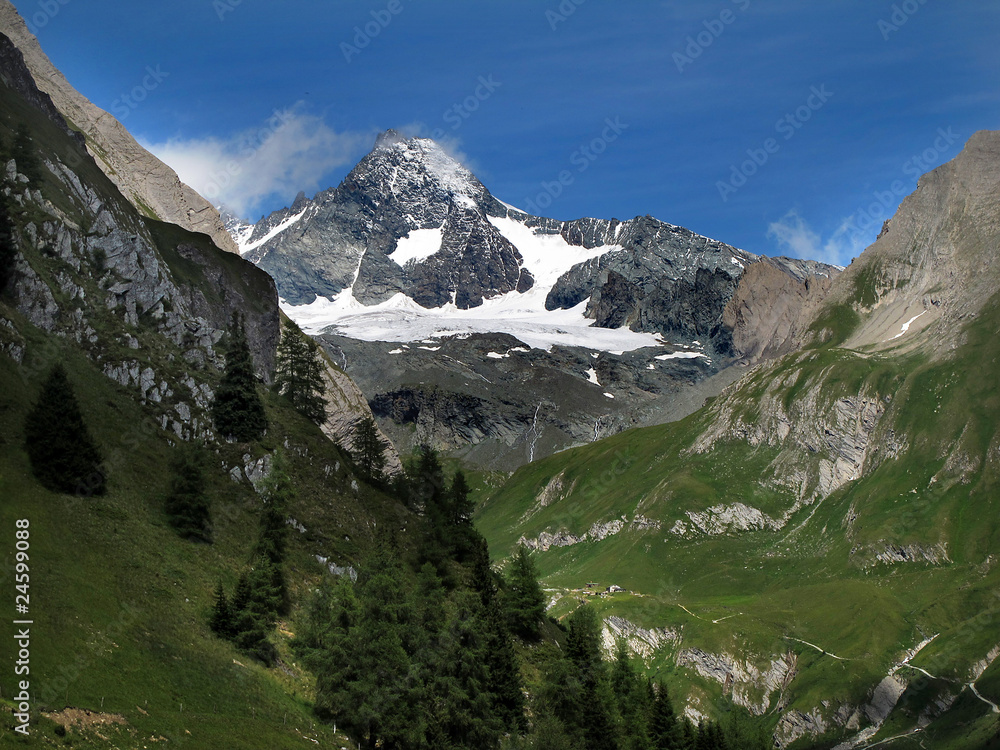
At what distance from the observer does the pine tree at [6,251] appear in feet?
205

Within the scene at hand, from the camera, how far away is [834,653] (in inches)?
4737

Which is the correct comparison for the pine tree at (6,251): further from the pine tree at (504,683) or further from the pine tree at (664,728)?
the pine tree at (664,728)

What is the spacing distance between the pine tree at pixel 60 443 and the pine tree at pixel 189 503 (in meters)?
5.00

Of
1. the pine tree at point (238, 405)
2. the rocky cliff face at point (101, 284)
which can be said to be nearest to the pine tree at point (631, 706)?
the pine tree at point (238, 405)

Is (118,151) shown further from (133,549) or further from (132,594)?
(132,594)

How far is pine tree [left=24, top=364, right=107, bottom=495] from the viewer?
4894 centimetres

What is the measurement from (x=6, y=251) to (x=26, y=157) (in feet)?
56.7

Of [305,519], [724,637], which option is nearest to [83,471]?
[305,519]

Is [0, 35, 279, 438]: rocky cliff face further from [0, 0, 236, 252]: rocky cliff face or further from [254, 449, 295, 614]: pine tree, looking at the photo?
Result: [0, 0, 236, 252]: rocky cliff face

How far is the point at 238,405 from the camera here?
72188 millimetres

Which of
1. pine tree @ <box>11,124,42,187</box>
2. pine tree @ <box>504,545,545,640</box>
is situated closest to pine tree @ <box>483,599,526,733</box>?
pine tree @ <box>504,545,545,640</box>

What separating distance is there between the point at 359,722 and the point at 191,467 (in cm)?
2186

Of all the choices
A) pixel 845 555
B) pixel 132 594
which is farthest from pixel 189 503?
pixel 845 555

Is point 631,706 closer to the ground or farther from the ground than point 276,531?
closer to the ground
